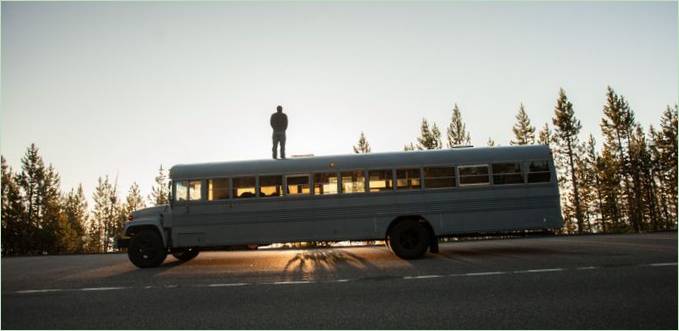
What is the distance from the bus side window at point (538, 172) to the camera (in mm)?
10227

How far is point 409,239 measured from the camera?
1016 centimetres

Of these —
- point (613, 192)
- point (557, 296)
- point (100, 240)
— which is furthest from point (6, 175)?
point (613, 192)

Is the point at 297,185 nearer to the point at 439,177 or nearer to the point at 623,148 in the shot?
the point at 439,177

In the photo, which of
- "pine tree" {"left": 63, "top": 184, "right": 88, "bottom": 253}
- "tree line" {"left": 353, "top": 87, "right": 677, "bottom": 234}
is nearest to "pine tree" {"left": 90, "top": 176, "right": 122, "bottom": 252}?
"pine tree" {"left": 63, "top": 184, "right": 88, "bottom": 253}

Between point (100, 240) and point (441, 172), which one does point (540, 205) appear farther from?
point (100, 240)

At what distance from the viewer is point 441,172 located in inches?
408

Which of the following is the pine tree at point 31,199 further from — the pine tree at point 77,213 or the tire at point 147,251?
the tire at point 147,251

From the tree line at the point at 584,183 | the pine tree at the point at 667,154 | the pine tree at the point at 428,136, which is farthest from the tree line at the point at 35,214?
the pine tree at the point at 667,154

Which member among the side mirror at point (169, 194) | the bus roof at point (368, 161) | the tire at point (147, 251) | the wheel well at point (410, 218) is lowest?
the tire at point (147, 251)

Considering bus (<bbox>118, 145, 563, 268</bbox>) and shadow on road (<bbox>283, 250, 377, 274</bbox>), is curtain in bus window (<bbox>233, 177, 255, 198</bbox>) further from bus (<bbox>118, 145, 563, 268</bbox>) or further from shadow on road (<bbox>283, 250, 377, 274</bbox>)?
shadow on road (<bbox>283, 250, 377, 274</bbox>)

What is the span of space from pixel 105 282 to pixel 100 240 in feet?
269

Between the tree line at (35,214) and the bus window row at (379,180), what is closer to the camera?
the bus window row at (379,180)

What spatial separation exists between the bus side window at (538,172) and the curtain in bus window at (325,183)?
206 inches

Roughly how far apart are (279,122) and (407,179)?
4351 mm
